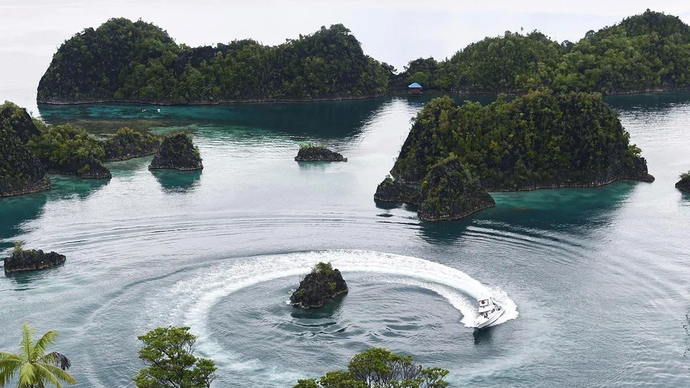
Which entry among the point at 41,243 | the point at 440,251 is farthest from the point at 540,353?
the point at 41,243

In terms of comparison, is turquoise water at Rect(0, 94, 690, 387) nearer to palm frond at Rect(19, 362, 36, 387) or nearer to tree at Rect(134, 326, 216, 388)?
tree at Rect(134, 326, 216, 388)

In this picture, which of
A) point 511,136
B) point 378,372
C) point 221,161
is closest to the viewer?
point 378,372

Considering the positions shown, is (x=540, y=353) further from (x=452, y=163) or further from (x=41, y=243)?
(x=41, y=243)

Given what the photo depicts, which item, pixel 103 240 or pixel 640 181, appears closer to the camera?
pixel 103 240

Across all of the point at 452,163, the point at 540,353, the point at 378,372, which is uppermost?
the point at 452,163

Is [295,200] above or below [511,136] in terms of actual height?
below
